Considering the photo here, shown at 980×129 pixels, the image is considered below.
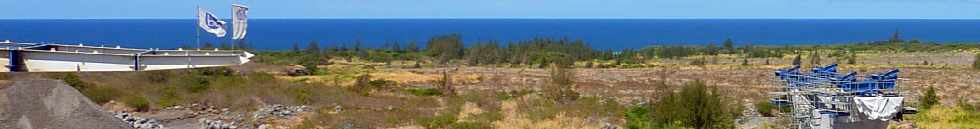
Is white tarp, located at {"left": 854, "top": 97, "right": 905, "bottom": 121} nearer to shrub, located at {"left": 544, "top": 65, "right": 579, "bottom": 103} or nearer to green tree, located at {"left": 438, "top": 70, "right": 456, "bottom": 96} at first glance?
shrub, located at {"left": 544, "top": 65, "right": 579, "bottom": 103}

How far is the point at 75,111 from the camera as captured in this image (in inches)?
501

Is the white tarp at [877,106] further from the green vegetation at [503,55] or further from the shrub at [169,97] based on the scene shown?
the green vegetation at [503,55]

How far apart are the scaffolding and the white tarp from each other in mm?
226

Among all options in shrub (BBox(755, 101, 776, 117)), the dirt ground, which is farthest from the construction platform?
shrub (BBox(755, 101, 776, 117))

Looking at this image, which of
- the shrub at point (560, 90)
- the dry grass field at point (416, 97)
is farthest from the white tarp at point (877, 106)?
the shrub at point (560, 90)

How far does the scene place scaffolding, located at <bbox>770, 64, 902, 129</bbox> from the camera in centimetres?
1683

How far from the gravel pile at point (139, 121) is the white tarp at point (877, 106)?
11.5 meters

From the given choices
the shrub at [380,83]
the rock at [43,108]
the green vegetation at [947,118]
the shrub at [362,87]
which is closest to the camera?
the rock at [43,108]

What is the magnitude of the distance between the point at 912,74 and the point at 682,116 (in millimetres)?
22217

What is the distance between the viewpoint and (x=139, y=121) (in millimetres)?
19188

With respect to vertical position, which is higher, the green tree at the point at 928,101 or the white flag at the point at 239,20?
the white flag at the point at 239,20

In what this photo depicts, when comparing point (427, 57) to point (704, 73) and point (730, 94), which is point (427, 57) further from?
→ point (730, 94)

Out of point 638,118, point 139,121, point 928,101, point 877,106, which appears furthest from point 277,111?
point 928,101

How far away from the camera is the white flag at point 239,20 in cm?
2444
